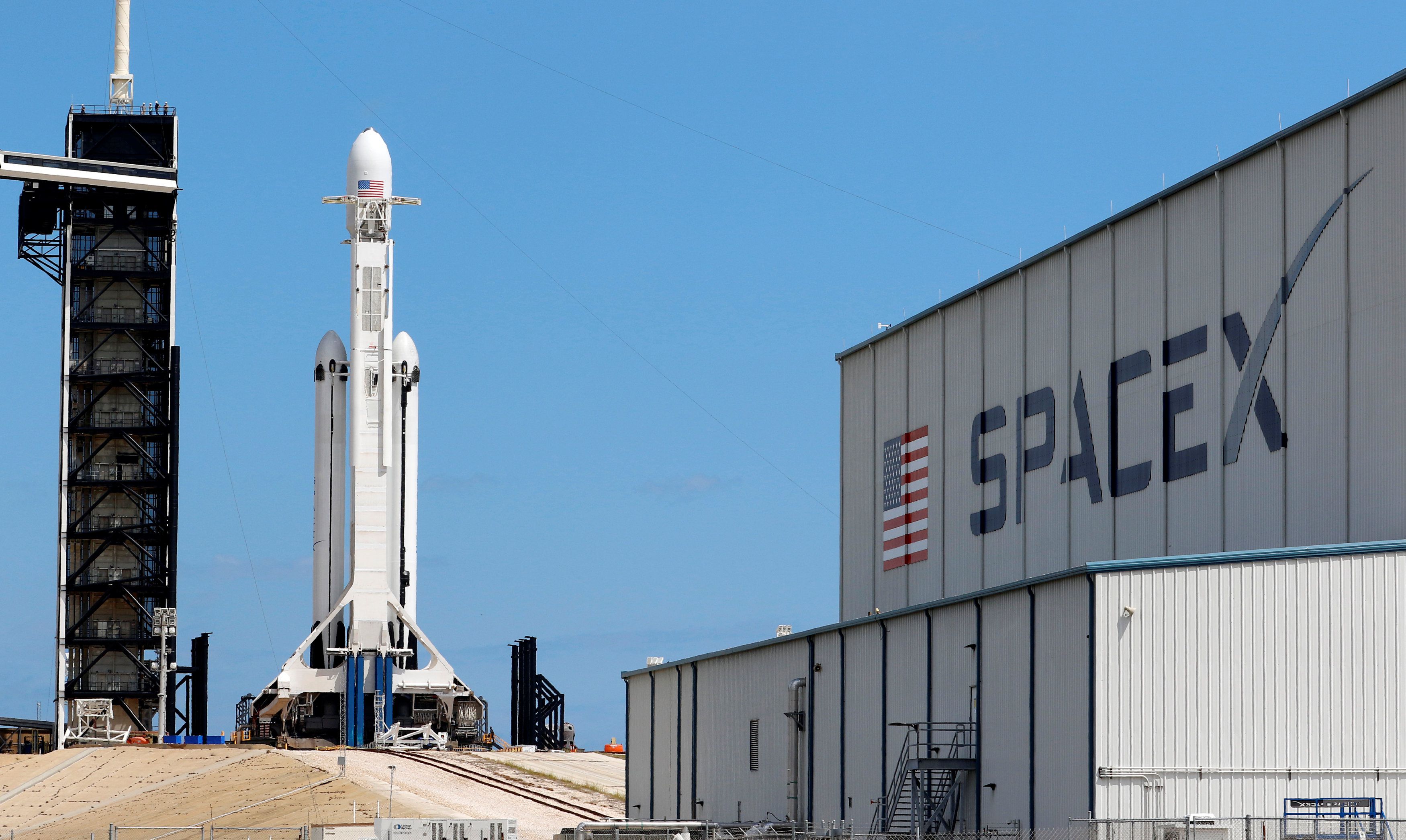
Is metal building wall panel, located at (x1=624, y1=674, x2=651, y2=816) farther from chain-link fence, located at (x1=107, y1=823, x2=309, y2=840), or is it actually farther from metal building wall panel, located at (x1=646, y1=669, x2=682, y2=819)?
chain-link fence, located at (x1=107, y1=823, x2=309, y2=840)

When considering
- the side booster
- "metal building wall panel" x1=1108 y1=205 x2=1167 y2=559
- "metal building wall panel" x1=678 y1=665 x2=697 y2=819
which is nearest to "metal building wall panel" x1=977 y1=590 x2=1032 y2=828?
"metal building wall panel" x1=1108 y1=205 x2=1167 y2=559

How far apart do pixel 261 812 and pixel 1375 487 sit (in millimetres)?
32588

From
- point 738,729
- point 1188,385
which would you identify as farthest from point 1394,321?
point 738,729

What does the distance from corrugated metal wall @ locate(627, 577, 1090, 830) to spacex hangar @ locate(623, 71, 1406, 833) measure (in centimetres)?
8

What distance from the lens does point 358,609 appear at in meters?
76.4

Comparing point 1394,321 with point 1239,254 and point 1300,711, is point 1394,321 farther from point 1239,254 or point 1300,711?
point 1300,711

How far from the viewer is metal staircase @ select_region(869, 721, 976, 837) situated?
3425 cm

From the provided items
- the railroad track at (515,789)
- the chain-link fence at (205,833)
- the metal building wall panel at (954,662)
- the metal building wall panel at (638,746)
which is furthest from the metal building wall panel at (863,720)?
the railroad track at (515,789)

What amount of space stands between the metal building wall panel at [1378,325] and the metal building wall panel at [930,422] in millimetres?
15775

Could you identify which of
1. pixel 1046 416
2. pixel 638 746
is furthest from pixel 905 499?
pixel 638 746

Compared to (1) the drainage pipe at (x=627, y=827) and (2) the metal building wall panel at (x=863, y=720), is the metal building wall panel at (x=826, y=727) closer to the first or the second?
(2) the metal building wall panel at (x=863, y=720)

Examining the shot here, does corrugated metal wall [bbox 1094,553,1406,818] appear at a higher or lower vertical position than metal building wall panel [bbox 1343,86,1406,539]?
lower

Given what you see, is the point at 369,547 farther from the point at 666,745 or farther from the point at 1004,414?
the point at 1004,414

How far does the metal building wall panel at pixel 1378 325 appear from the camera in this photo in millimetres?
34062
